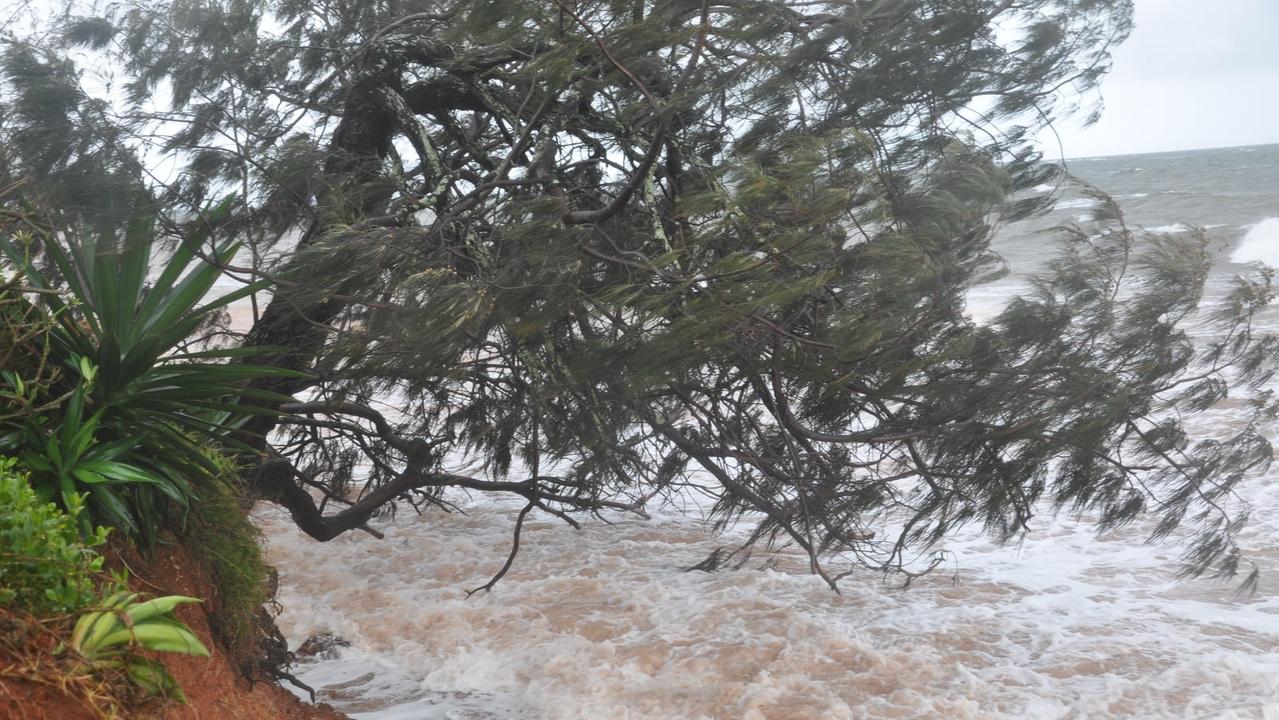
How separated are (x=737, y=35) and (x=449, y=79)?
72.0 inches

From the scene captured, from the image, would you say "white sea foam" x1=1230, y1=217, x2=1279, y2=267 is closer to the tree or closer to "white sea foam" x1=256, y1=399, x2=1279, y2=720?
"white sea foam" x1=256, y1=399, x2=1279, y2=720

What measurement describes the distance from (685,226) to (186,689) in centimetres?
234

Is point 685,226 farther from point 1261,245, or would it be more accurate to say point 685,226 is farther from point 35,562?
point 1261,245

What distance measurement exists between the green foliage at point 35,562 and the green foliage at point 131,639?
0.07 m

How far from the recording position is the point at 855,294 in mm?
3980

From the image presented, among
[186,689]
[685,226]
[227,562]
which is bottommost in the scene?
[186,689]

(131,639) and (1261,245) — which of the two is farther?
(1261,245)

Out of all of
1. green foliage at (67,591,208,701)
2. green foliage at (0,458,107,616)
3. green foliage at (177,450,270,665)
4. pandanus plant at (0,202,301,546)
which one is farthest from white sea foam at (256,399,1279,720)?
green foliage at (0,458,107,616)

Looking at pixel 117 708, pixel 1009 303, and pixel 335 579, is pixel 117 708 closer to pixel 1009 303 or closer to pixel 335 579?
pixel 1009 303

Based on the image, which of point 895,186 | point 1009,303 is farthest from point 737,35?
point 1009,303

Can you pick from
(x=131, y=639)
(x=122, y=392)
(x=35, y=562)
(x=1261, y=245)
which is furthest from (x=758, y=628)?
(x=1261, y=245)

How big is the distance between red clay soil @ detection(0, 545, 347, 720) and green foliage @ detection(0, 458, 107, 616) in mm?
162

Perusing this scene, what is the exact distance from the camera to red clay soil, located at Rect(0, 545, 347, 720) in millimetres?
2209

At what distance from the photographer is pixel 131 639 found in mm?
2400
